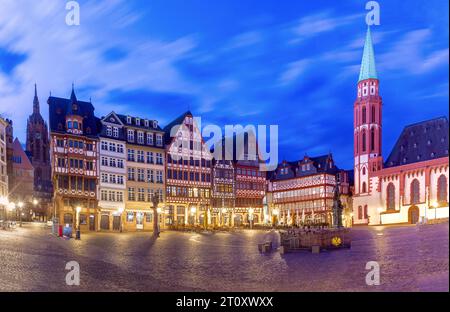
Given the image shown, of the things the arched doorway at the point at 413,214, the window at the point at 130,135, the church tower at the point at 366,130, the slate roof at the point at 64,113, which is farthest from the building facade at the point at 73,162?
the arched doorway at the point at 413,214

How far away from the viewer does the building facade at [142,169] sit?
4650cm

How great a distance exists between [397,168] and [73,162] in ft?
87.7

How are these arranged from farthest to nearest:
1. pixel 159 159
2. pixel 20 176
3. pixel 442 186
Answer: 1. pixel 20 176
2. pixel 159 159
3. pixel 442 186

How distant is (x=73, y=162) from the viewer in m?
43.2

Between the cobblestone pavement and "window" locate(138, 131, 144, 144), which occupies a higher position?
"window" locate(138, 131, 144, 144)

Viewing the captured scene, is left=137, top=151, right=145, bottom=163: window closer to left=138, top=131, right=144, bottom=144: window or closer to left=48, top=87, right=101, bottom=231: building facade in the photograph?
left=138, top=131, right=144, bottom=144: window

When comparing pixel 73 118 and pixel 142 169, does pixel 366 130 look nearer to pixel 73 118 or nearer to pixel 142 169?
pixel 142 169

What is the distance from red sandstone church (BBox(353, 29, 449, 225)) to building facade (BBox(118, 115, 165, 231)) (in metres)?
18.6

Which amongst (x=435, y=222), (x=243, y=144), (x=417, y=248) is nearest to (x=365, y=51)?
(x=417, y=248)

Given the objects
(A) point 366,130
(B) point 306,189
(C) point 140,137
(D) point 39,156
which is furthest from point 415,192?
(D) point 39,156

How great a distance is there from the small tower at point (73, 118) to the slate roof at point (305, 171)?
32.5 m

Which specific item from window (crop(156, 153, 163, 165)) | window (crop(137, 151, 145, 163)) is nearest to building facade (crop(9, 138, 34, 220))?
window (crop(137, 151, 145, 163))

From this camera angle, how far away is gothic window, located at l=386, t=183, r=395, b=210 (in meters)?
42.8

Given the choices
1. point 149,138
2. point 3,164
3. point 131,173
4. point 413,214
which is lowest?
point 413,214
